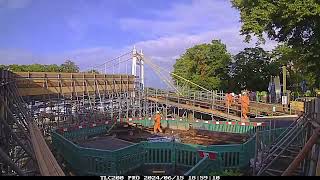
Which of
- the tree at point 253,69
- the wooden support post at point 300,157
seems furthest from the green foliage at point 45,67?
the wooden support post at point 300,157

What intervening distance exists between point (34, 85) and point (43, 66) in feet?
164

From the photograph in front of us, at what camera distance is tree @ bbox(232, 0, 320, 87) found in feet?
64.4

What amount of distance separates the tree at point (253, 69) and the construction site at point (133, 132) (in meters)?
11.0

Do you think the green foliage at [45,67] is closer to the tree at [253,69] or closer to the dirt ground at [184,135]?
the tree at [253,69]

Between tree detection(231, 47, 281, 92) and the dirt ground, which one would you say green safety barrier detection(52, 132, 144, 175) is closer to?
the dirt ground

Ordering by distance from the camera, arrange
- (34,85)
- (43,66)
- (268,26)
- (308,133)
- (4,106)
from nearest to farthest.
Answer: (308,133) → (4,106) → (34,85) → (268,26) → (43,66)

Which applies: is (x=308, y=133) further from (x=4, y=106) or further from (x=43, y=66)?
(x=43, y=66)

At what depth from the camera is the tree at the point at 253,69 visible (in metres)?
45.8

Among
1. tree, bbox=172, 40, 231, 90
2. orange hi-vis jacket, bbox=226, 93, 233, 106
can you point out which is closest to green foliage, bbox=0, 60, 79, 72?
tree, bbox=172, 40, 231, 90

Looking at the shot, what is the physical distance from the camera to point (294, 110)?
2639 centimetres

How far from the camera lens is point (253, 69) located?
45.9 meters

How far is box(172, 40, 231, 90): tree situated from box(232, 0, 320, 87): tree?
77.4ft

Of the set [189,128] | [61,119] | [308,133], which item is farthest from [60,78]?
[308,133]

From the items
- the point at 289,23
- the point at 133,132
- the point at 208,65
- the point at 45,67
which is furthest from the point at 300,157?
the point at 45,67
